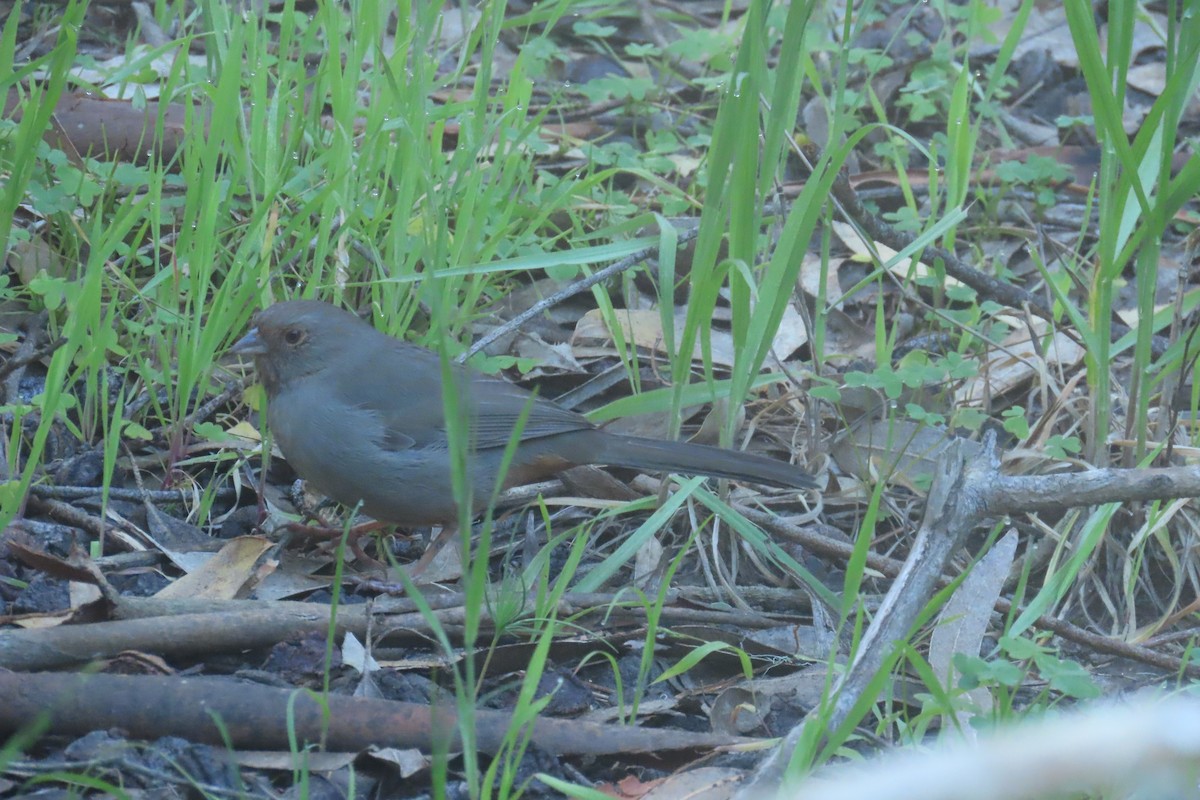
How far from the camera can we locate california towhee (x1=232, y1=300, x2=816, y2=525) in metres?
3.54

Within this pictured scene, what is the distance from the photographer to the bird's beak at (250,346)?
379cm

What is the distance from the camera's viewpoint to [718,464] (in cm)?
336

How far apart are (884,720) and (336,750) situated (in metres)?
1.07

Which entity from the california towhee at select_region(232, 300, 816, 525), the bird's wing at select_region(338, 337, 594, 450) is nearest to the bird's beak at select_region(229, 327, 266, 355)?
the california towhee at select_region(232, 300, 816, 525)

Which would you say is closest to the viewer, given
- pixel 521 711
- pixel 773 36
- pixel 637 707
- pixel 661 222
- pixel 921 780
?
pixel 921 780

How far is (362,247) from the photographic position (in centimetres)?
421

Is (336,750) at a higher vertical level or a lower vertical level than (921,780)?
lower

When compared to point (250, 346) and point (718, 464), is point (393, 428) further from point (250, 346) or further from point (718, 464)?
point (718, 464)

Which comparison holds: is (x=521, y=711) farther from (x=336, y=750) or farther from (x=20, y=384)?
(x=20, y=384)

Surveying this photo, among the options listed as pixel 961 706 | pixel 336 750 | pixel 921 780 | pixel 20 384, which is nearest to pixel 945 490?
pixel 961 706

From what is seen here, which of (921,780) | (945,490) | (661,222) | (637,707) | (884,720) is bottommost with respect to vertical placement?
(637,707)

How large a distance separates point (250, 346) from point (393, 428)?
499 mm

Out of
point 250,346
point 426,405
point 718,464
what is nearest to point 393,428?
point 426,405

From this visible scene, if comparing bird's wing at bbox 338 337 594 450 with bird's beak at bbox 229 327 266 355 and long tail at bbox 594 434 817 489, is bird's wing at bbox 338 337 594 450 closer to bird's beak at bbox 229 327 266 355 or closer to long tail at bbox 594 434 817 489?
bird's beak at bbox 229 327 266 355
